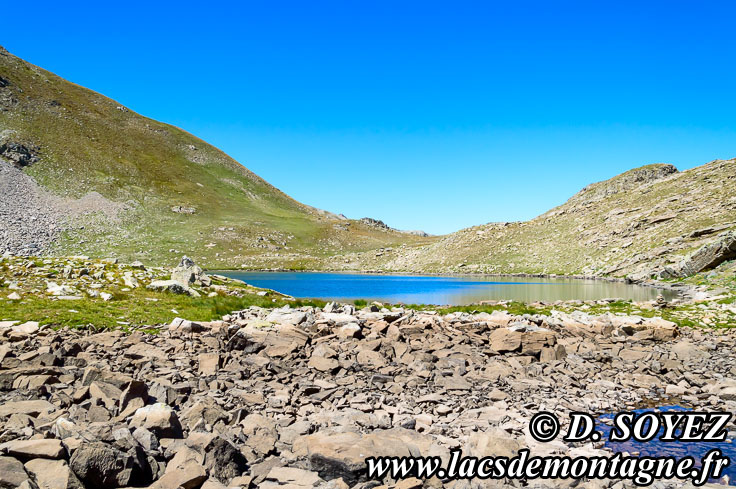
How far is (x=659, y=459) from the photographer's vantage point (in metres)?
8.70

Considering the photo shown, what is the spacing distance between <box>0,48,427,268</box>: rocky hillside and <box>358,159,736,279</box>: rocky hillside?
1359 inches

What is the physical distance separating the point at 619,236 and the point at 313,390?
88.3 m

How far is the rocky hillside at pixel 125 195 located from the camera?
359 feet

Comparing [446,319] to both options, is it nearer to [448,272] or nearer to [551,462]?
[551,462]

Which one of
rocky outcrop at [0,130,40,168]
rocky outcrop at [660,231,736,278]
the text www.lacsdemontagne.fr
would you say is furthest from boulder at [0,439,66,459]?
rocky outcrop at [0,130,40,168]

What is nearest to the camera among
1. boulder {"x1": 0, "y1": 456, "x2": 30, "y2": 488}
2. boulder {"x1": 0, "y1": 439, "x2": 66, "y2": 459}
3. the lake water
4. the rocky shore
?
boulder {"x1": 0, "y1": 456, "x2": 30, "y2": 488}

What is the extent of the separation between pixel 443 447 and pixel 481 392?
4.47 metres

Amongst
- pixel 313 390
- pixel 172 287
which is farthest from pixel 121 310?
pixel 313 390

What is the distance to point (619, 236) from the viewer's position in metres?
84.7

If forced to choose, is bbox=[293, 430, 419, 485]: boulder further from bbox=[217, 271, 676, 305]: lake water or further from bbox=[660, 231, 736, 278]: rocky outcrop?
Answer: bbox=[660, 231, 736, 278]: rocky outcrop

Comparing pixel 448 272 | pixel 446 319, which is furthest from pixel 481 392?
pixel 448 272

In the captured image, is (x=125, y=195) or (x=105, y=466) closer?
(x=105, y=466)

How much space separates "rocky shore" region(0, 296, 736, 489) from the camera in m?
7.20

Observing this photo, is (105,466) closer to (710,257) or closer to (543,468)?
(543,468)
